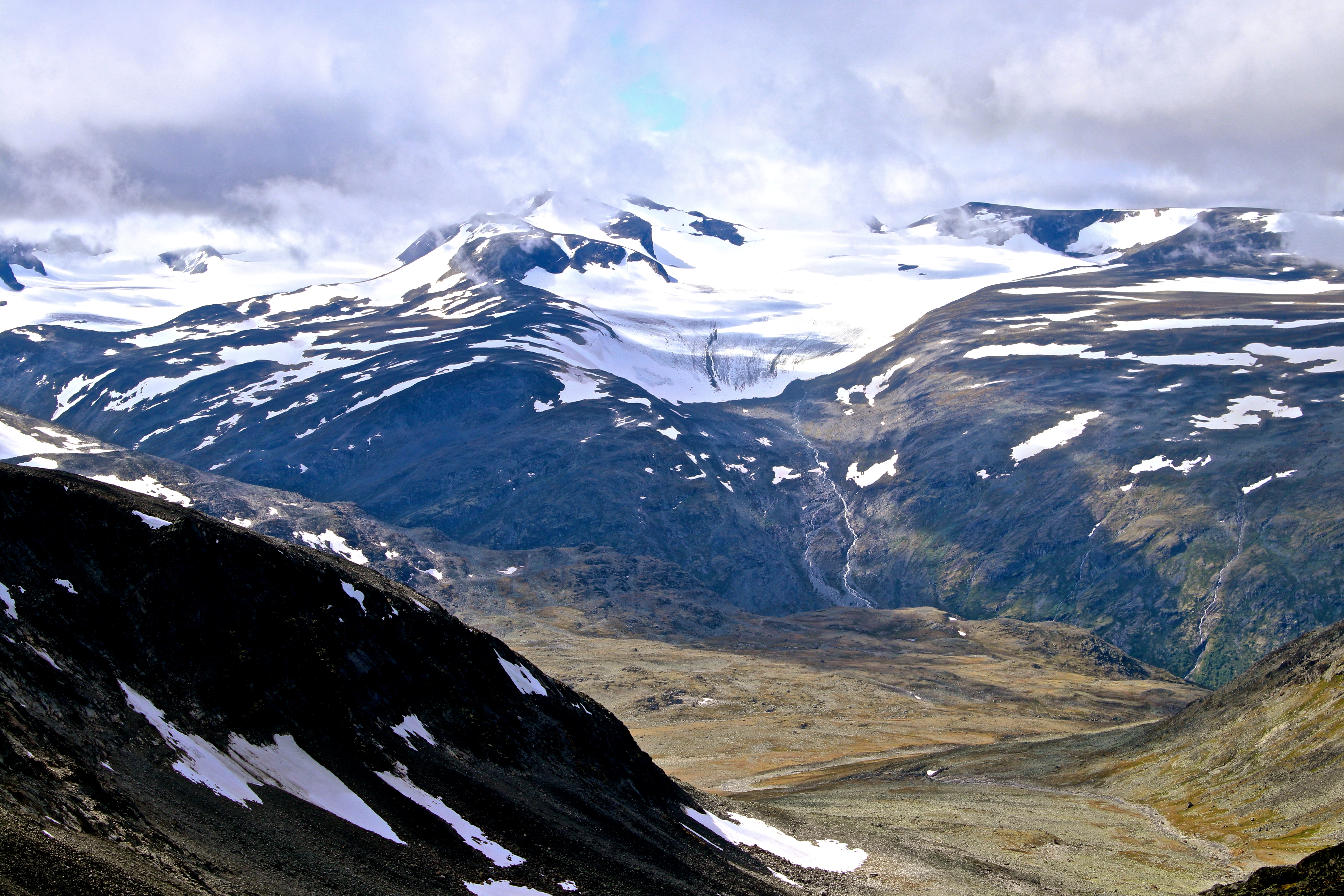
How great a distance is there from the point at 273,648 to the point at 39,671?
12.1 meters

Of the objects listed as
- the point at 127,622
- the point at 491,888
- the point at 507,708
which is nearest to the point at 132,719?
the point at 127,622

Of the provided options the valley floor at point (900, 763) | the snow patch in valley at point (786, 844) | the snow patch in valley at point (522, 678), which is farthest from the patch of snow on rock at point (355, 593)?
the valley floor at point (900, 763)

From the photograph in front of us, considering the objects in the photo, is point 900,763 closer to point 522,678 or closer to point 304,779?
point 522,678

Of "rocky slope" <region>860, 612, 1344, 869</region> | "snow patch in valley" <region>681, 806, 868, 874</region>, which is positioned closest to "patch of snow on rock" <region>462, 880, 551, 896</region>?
"snow patch in valley" <region>681, 806, 868, 874</region>

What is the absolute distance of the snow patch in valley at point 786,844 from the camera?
64000 millimetres

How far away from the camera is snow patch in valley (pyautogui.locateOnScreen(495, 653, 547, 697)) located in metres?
64.8

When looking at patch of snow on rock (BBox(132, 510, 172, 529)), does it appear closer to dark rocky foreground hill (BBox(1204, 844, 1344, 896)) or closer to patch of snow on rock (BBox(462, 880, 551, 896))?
patch of snow on rock (BBox(462, 880, 551, 896))

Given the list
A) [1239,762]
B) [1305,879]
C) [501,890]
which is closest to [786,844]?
[501,890]

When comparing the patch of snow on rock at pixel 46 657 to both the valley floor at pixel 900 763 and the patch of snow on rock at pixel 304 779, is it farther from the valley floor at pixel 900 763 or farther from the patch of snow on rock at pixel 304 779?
the valley floor at pixel 900 763

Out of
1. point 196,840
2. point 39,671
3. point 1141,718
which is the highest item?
point 39,671

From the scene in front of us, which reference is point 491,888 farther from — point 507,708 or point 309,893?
point 507,708

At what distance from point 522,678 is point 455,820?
67.3 feet

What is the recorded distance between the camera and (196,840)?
33844 mm

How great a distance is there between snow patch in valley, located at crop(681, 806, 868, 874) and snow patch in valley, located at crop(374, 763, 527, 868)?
22999 mm
